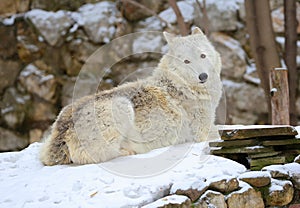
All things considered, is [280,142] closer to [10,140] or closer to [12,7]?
[10,140]

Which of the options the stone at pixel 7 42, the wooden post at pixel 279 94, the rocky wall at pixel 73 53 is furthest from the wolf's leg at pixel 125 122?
the stone at pixel 7 42

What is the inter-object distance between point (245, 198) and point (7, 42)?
7.44 m

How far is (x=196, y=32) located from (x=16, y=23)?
6211 mm

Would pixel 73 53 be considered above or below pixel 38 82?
above

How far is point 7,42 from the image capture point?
855 centimetres


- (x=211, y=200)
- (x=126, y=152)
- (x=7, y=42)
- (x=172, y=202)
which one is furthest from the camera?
(x=7, y=42)

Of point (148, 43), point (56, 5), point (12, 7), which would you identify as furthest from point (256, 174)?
point (12, 7)

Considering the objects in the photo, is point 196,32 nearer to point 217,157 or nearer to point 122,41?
point 217,157

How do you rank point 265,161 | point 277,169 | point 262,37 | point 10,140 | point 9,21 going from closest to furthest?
point 277,169 < point 265,161 < point 262,37 < point 10,140 < point 9,21

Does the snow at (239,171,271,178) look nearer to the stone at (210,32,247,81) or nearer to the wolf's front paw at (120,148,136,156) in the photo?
the wolf's front paw at (120,148,136,156)

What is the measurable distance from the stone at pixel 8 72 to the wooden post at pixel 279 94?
5.93m

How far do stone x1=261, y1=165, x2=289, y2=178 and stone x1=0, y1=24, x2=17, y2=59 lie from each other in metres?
7.21

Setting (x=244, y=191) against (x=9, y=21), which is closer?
(x=244, y=191)

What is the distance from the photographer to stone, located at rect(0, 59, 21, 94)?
8.45 m
